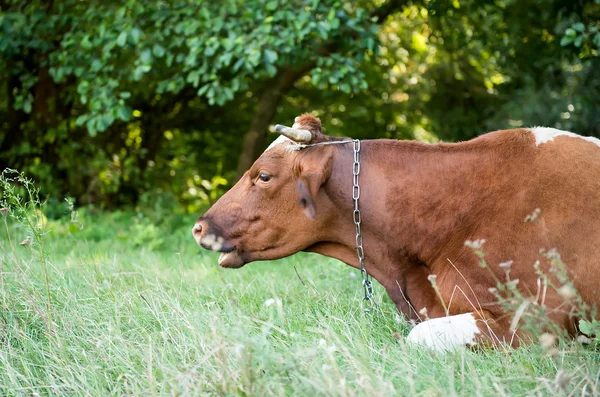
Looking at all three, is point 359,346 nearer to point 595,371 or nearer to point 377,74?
point 595,371

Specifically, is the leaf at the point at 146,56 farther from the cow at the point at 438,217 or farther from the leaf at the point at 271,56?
the cow at the point at 438,217

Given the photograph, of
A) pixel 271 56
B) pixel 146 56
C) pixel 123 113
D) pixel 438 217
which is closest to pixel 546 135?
pixel 438 217

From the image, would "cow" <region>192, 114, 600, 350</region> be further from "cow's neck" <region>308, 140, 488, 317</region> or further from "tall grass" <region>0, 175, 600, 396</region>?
"tall grass" <region>0, 175, 600, 396</region>

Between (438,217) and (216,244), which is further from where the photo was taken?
(216,244)

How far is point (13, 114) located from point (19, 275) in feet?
28.8

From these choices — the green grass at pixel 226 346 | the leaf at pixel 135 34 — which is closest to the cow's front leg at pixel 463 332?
the green grass at pixel 226 346

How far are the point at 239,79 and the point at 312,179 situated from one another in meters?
4.66

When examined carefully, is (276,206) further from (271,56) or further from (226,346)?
(271,56)

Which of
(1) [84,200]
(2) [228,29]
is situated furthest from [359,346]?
(1) [84,200]

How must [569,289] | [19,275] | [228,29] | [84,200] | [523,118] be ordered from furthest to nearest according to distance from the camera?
[523,118], [84,200], [228,29], [19,275], [569,289]

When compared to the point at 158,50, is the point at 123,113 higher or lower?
lower

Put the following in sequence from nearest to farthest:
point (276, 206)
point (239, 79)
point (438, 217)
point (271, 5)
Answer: point (438, 217) → point (276, 206) → point (271, 5) → point (239, 79)

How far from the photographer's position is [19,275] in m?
5.09

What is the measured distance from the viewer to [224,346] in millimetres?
3396
